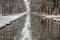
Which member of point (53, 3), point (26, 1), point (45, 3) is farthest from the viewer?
point (26, 1)

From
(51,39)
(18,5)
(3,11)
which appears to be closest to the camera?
(51,39)

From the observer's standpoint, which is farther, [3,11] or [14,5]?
[14,5]

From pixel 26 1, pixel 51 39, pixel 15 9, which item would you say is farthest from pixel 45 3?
pixel 51 39

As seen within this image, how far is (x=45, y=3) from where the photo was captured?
94.2 ft

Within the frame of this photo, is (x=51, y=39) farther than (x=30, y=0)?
No

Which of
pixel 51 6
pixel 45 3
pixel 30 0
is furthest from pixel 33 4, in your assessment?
pixel 51 6

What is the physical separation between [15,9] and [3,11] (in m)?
7.50

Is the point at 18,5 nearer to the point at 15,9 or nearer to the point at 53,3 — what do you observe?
the point at 15,9

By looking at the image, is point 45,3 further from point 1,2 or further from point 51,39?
point 51,39

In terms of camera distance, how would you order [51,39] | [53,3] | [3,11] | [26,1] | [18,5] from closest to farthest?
[51,39], [3,11], [53,3], [18,5], [26,1]

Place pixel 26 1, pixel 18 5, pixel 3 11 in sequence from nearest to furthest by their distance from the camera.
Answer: pixel 3 11
pixel 18 5
pixel 26 1

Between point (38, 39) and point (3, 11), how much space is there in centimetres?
1978

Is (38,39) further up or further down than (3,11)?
further up

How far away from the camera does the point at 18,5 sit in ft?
107
